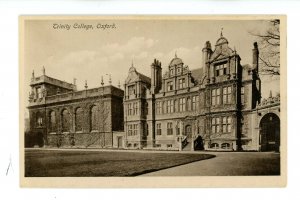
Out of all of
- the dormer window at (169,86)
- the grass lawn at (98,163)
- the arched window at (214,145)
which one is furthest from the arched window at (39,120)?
the arched window at (214,145)

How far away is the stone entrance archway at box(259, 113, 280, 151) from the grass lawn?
517 mm

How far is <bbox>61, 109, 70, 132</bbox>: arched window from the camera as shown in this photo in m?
3.75

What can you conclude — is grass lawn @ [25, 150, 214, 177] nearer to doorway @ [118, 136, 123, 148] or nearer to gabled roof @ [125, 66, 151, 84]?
doorway @ [118, 136, 123, 148]

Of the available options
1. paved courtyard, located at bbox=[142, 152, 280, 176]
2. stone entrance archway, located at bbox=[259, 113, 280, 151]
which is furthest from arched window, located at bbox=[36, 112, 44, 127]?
stone entrance archway, located at bbox=[259, 113, 280, 151]

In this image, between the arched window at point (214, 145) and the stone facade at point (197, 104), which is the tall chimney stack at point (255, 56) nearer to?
the stone facade at point (197, 104)

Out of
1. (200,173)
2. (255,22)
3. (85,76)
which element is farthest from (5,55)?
(255,22)

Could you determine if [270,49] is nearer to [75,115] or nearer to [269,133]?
[269,133]

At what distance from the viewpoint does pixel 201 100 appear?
3.71 meters

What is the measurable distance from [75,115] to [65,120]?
11cm

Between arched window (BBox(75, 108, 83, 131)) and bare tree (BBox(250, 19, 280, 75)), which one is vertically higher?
bare tree (BBox(250, 19, 280, 75))

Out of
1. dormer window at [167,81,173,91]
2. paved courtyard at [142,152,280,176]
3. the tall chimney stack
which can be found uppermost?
the tall chimney stack

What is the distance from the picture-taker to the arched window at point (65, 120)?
12.3 ft
